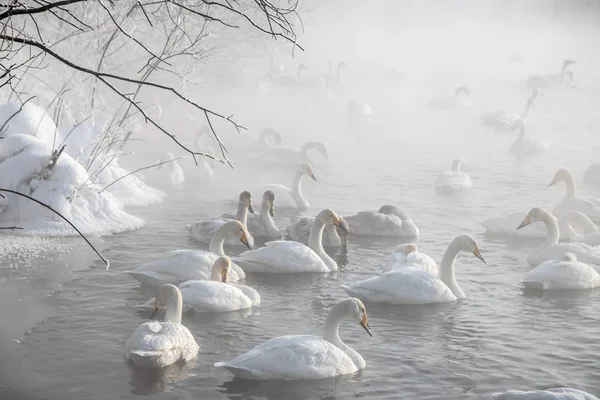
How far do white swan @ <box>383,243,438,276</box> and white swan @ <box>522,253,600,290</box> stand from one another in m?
0.98

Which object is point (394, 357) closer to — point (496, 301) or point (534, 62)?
point (496, 301)

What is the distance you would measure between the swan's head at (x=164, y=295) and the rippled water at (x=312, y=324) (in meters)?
0.30

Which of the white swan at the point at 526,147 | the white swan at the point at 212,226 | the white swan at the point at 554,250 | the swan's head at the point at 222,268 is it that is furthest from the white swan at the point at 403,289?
the white swan at the point at 526,147

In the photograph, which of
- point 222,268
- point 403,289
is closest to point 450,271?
point 403,289

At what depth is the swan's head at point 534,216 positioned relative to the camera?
1217 centimetres

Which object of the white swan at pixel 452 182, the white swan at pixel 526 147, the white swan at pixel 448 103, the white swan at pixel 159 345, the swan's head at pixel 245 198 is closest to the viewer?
the white swan at pixel 159 345

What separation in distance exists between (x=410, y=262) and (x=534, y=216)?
2916 millimetres

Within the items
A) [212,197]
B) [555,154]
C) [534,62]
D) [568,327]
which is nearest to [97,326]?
[568,327]

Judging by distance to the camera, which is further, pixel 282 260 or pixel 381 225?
pixel 381 225

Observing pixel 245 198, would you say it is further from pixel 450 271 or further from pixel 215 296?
pixel 215 296

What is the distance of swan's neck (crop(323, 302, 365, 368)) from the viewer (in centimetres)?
724

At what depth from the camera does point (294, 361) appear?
22.2ft

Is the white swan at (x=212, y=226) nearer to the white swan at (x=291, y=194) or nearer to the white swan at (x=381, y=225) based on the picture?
the white swan at (x=381, y=225)

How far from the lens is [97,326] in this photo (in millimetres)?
8078
